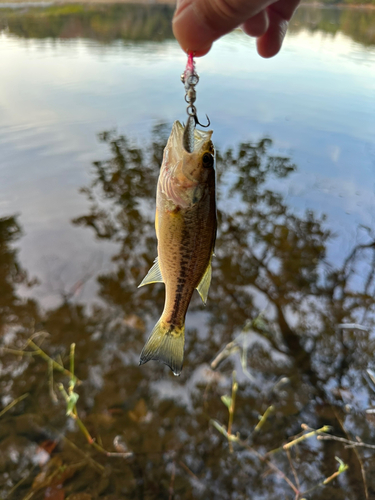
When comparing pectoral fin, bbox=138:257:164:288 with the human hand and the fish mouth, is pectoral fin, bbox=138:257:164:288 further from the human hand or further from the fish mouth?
the human hand

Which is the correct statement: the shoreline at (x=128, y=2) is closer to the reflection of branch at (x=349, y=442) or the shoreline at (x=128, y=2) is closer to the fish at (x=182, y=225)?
the fish at (x=182, y=225)

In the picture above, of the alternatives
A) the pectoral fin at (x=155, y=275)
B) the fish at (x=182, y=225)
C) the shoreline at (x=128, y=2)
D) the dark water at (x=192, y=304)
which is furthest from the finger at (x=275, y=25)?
the shoreline at (x=128, y=2)

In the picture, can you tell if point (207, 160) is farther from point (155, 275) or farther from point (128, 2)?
point (128, 2)

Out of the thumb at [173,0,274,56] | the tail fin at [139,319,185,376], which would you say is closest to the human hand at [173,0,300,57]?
the thumb at [173,0,274,56]

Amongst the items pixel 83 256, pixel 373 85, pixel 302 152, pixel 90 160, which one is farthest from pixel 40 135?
pixel 373 85

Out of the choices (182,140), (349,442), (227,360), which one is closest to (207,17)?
(182,140)

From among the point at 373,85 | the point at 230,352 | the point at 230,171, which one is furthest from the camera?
the point at 373,85

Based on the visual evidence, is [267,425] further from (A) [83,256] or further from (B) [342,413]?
(A) [83,256]
